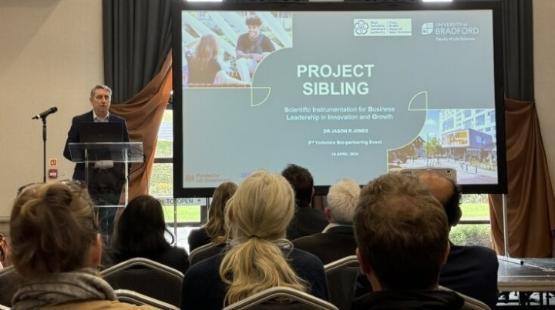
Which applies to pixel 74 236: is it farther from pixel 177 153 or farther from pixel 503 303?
pixel 503 303

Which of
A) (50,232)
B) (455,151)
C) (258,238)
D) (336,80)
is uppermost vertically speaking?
(336,80)

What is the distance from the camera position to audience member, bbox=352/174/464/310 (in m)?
1.20

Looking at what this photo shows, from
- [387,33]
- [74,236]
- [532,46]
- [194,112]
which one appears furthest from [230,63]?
[74,236]

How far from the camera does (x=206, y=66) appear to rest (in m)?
→ 5.75

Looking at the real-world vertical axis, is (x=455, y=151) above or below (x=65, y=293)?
above

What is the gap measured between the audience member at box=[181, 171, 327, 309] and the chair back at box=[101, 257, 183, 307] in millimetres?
266

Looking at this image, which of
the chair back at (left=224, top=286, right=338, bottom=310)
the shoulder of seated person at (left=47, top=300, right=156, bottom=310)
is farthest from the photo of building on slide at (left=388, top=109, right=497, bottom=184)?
the shoulder of seated person at (left=47, top=300, right=156, bottom=310)

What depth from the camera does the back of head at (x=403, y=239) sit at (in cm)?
121

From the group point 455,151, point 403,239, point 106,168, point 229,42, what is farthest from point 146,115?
point 403,239

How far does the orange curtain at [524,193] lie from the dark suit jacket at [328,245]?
4.60m

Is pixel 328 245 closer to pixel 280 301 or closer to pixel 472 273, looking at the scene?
pixel 472 273

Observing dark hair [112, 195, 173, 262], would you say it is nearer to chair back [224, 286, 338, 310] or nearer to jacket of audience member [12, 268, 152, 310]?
chair back [224, 286, 338, 310]

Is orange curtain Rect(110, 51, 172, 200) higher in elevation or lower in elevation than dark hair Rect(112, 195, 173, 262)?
higher

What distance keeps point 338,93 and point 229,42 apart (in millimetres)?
1079
